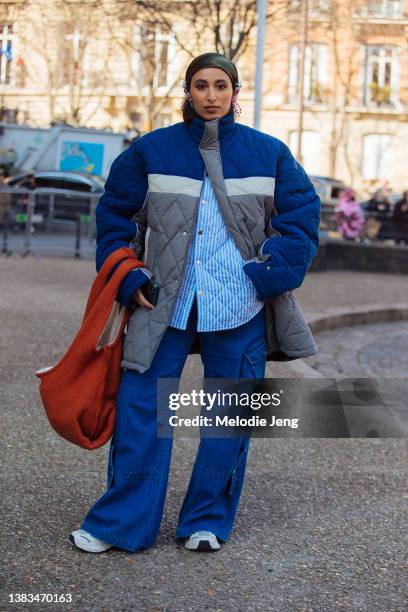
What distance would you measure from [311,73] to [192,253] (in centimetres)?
5145

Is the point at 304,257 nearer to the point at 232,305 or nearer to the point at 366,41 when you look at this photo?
the point at 232,305

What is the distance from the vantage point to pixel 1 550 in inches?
178

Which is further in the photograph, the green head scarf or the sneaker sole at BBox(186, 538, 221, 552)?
the sneaker sole at BBox(186, 538, 221, 552)

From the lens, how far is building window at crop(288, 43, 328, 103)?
179 feet

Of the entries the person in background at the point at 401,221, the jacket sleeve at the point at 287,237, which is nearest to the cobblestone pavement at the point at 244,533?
the jacket sleeve at the point at 287,237

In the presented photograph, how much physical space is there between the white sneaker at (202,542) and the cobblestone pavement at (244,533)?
0.04 metres

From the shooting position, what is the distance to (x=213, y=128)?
451 centimetres

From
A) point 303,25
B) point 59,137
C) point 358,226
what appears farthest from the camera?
point 303,25

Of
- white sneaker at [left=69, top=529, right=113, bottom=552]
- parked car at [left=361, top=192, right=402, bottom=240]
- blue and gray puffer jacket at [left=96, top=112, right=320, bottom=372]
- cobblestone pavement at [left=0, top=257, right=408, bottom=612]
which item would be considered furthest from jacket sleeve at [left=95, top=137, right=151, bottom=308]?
parked car at [left=361, top=192, right=402, bottom=240]

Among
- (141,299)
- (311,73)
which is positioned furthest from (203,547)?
(311,73)

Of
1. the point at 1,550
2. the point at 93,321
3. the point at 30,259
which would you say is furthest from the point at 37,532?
the point at 30,259

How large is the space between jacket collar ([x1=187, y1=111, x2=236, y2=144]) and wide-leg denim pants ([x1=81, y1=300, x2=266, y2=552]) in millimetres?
590

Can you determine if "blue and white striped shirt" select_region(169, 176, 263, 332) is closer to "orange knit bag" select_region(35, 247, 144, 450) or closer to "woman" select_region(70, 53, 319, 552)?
"woman" select_region(70, 53, 319, 552)

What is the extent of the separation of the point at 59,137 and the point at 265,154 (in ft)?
96.3
